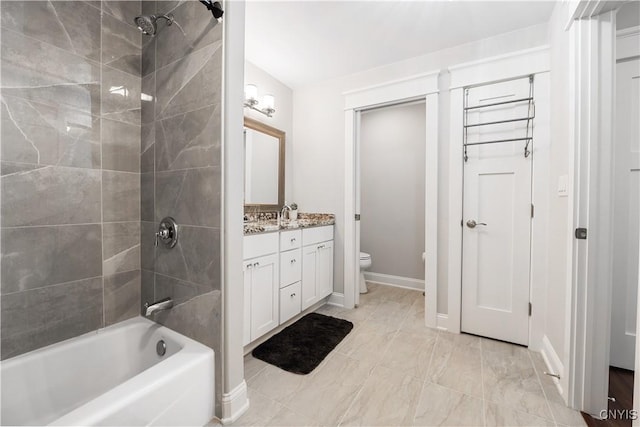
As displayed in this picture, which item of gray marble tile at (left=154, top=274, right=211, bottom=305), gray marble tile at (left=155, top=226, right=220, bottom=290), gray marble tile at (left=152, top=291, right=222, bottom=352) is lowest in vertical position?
gray marble tile at (left=152, top=291, right=222, bottom=352)

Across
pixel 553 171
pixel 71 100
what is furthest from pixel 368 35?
pixel 71 100

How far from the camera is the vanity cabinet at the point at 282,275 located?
179 cm

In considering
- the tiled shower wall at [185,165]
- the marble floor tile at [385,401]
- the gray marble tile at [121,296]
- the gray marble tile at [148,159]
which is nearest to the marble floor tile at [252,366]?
the tiled shower wall at [185,165]

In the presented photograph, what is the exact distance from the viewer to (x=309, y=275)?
239 centimetres

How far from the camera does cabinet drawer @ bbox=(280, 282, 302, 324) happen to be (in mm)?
2074

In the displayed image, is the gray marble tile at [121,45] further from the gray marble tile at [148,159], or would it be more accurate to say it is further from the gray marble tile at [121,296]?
the gray marble tile at [121,296]

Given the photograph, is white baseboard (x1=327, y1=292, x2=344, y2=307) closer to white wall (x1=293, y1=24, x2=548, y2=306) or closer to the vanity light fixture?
white wall (x1=293, y1=24, x2=548, y2=306)

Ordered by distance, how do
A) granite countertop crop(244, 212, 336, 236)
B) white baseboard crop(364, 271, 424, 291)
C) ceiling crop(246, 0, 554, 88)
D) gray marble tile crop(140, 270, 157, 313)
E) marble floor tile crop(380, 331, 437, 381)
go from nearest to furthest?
gray marble tile crop(140, 270, 157, 313) < marble floor tile crop(380, 331, 437, 381) < ceiling crop(246, 0, 554, 88) < granite countertop crop(244, 212, 336, 236) < white baseboard crop(364, 271, 424, 291)

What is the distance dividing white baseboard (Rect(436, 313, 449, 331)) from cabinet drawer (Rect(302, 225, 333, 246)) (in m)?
1.19

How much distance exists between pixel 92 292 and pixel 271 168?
179cm

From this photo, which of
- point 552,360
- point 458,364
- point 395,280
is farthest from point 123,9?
point 395,280

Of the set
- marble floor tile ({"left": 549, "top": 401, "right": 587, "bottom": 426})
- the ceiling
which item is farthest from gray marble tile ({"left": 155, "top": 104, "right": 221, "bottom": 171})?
marble floor tile ({"left": 549, "top": 401, "right": 587, "bottom": 426})

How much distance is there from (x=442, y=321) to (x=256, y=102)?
2537 millimetres

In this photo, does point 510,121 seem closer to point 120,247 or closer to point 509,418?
point 509,418
